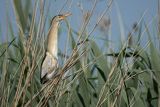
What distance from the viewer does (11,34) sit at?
1.92 meters

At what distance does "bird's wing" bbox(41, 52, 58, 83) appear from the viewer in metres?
1.73

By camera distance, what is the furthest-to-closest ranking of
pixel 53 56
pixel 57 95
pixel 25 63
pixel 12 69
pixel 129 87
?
pixel 12 69, pixel 129 87, pixel 53 56, pixel 57 95, pixel 25 63

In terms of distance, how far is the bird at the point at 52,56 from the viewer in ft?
5.65

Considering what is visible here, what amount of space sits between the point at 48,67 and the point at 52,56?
0.07 metres

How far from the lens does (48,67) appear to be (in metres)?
1.75

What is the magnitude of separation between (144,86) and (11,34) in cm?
63

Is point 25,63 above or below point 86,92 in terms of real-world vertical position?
above

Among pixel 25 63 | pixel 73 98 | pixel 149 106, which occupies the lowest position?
pixel 149 106

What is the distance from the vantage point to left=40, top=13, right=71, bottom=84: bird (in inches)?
67.8

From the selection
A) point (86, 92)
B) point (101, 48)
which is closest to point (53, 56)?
point (86, 92)

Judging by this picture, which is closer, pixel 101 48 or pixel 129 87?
pixel 129 87

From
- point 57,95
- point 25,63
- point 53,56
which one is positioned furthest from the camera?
point 53,56

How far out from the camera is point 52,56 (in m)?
1.69

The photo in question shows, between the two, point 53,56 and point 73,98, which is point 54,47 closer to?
point 53,56
